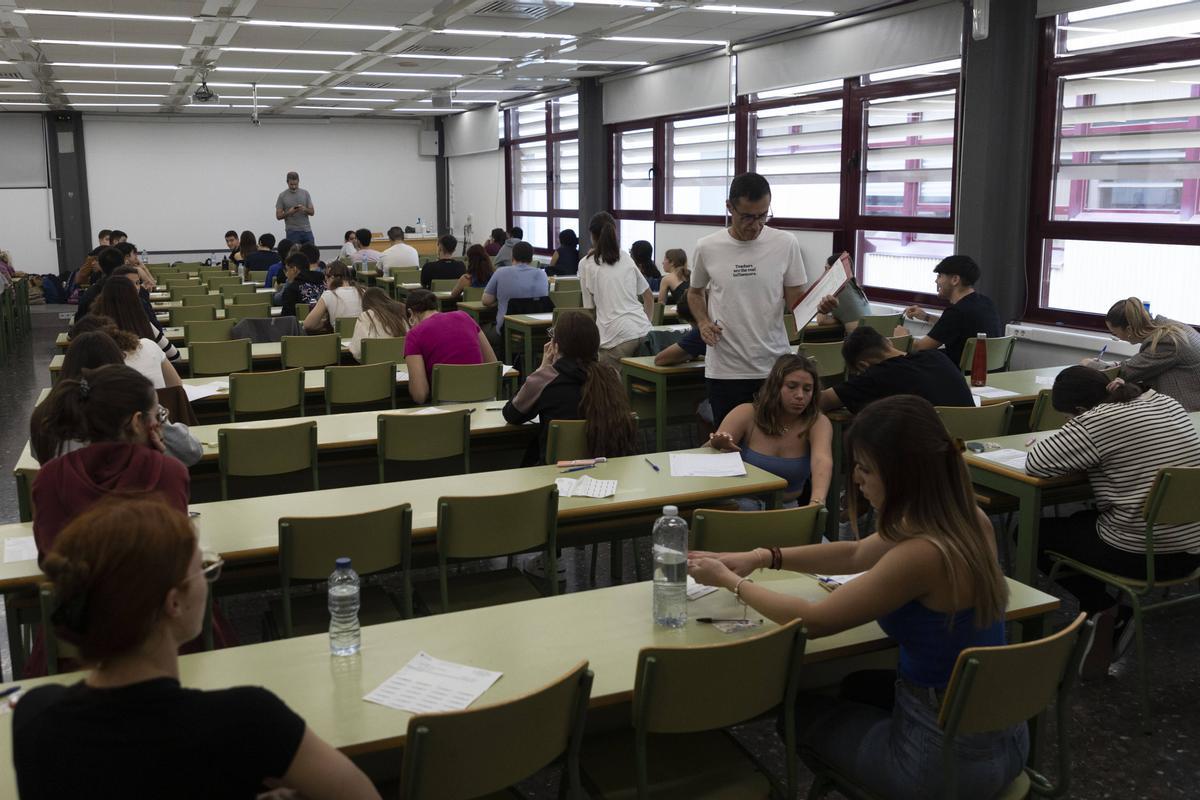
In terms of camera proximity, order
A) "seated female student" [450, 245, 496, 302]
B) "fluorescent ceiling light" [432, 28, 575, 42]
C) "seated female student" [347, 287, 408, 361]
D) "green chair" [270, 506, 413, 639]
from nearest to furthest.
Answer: "green chair" [270, 506, 413, 639]
"seated female student" [347, 287, 408, 361]
"fluorescent ceiling light" [432, 28, 575, 42]
"seated female student" [450, 245, 496, 302]

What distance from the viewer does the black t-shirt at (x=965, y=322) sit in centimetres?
592

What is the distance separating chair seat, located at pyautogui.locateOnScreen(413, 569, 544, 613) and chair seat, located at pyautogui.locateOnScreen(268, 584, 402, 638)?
0.13 meters

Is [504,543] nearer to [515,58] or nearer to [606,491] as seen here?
[606,491]

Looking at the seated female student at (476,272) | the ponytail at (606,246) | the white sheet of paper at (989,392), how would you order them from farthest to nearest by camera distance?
the seated female student at (476,272) → the ponytail at (606,246) → the white sheet of paper at (989,392)

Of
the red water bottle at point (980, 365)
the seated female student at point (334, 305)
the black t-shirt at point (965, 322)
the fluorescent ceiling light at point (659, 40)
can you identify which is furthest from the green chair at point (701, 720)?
the fluorescent ceiling light at point (659, 40)

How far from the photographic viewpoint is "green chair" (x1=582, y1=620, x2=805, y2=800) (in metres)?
2.03

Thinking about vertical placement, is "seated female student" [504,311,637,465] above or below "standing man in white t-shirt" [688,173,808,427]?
below

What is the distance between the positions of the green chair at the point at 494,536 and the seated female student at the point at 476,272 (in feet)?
22.7

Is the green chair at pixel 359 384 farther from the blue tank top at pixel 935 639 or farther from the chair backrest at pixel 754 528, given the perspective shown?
the blue tank top at pixel 935 639

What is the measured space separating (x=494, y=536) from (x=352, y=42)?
8269 millimetres

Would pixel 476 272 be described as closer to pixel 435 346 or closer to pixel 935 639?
pixel 435 346

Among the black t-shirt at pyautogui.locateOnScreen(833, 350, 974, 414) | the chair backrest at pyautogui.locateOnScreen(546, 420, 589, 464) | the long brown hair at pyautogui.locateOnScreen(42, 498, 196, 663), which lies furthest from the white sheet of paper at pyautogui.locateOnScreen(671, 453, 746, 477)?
the long brown hair at pyautogui.locateOnScreen(42, 498, 196, 663)

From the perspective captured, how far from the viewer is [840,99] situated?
947 centimetres

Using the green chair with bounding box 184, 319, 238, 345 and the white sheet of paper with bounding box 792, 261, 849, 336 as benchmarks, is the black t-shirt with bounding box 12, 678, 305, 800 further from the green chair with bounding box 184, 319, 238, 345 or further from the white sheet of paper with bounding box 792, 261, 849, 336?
the green chair with bounding box 184, 319, 238, 345
